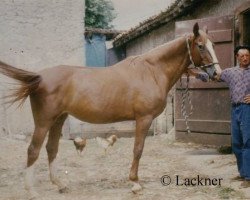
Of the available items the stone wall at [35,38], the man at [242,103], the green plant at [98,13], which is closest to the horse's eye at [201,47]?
the man at [242,103]

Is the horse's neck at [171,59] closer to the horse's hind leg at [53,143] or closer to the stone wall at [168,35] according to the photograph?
the horse's hind leg at [53,143]

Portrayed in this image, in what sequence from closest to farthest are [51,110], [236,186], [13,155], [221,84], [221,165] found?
[51,110], [236,186], [221,165], [221,84], [13,155]

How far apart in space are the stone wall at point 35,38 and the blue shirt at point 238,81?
7.45 metres

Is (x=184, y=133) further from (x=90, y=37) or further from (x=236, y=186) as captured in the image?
(x=90, y=37)

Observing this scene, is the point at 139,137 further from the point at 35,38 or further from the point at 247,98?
the point at 35,38

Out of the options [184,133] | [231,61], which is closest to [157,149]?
[184,133]

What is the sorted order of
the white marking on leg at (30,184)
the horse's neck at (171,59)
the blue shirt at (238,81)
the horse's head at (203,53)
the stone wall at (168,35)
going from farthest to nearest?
the stone wall at (168,35) → the horse's neck at (171,59) → the blue shirt at (238,81) → the horse's head at (203,53) → the white marking on leg at (30,184)

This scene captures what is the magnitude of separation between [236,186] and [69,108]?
2485 millimetres

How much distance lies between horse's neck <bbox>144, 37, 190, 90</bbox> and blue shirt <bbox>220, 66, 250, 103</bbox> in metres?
0.58

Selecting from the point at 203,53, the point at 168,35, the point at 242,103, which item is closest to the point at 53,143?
the point at 203,53

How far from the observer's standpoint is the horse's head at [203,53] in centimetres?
547

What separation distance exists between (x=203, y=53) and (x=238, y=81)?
0.61 m

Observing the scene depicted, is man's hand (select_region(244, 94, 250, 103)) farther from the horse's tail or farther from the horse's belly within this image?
the horse's tail

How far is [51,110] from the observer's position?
5.36 m
